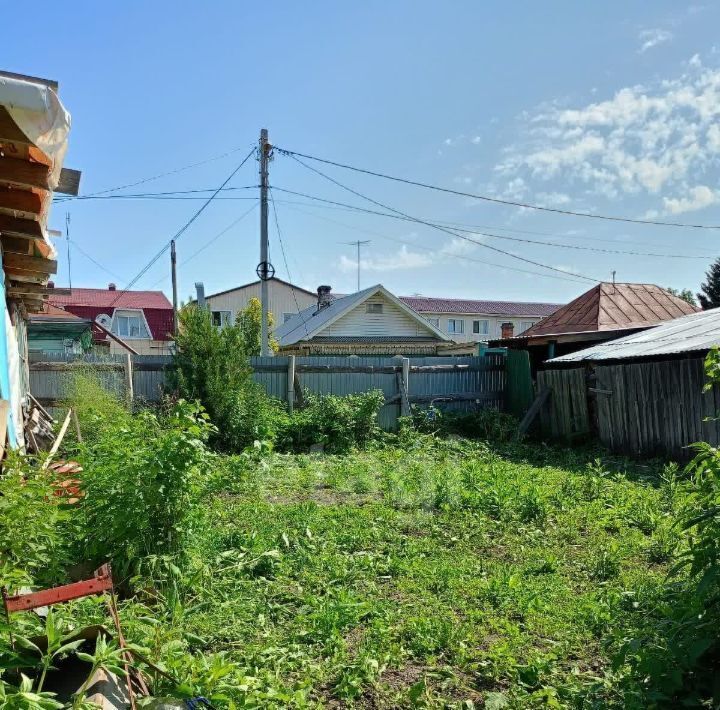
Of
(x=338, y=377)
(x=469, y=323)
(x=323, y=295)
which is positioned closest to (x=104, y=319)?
(x=323, y=295)

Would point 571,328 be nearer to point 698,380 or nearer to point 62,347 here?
point 698,380

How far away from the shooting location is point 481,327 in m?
41.0

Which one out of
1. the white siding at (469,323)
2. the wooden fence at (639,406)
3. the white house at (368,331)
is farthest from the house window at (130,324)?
the wooden fence at (639,406)

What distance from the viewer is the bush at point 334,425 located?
32.9 feet

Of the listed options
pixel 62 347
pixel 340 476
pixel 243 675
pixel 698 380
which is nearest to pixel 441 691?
pixel 243 675

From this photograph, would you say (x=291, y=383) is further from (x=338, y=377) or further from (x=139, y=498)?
(x=139, y=498)

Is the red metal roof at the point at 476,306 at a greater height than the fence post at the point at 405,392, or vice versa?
the red metal roof at the point at 476,306

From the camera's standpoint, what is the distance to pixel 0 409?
3.45m

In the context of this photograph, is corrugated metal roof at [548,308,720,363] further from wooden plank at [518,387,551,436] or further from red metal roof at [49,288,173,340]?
red metal roof at [49,288,173,340]

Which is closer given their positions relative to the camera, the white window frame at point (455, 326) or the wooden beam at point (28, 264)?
the wooden beam at point (28, 264)

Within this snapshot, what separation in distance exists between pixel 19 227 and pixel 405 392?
327 inches

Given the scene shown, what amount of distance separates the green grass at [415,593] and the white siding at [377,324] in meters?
15.3

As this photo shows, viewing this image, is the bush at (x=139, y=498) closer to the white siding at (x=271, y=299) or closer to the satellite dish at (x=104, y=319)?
the satellite dish at (x=104, y=319)

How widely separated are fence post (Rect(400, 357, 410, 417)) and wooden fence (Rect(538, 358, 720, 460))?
2.87 meters
